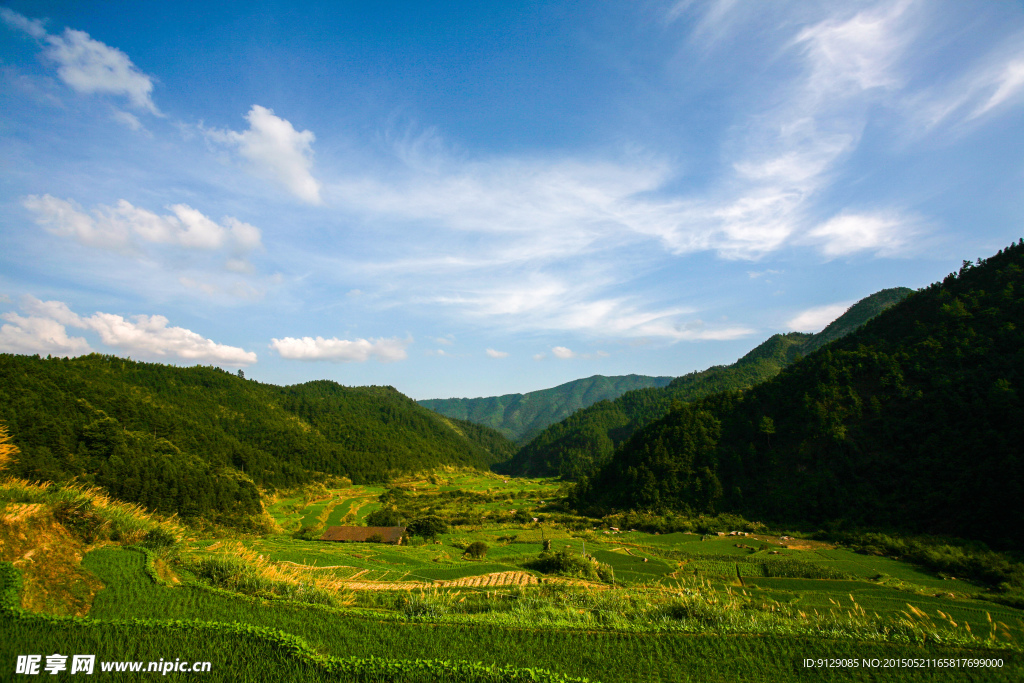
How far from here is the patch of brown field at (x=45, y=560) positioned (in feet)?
35.4

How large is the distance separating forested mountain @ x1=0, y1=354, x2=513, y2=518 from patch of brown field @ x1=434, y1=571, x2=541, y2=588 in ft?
135

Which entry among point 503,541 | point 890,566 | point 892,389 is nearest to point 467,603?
point 503,541

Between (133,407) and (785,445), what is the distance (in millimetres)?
124493

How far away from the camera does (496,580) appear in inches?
1054

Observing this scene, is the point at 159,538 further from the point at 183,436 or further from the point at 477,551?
the point at 183,436

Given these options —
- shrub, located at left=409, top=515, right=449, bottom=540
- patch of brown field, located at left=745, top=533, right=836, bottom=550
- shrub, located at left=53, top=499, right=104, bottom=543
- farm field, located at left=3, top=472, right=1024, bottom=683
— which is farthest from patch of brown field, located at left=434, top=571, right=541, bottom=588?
patch of brown field, located at left=745, top=533, right=836, bottom=550

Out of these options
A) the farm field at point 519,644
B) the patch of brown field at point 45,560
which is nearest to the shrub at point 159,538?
the patch of brown field at point 45,560

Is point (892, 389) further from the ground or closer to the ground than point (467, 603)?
further from the ground

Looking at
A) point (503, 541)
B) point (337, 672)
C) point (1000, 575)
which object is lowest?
point (503, 541)

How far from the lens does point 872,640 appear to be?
35.5ft

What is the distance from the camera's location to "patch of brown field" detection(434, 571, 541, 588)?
24.6 m

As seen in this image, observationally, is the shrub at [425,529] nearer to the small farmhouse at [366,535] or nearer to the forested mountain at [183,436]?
the small farmhouse at [366,535]

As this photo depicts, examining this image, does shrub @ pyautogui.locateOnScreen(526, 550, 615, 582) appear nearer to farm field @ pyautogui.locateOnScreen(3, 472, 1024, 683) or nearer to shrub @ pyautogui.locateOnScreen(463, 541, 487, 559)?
shrub @ pyautogui.locateOnScreen(463, 541, 487, 559)

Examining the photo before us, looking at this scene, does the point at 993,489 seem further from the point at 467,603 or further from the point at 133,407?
the point at 133,407
